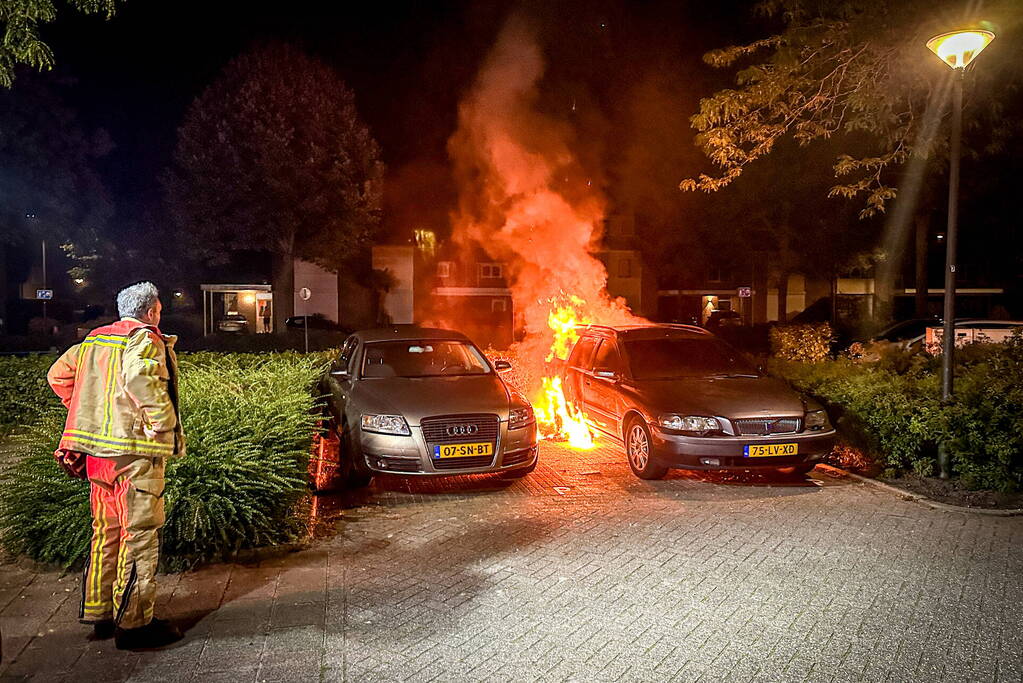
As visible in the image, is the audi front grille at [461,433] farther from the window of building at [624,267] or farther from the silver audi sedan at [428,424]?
the window of building at [624,267]

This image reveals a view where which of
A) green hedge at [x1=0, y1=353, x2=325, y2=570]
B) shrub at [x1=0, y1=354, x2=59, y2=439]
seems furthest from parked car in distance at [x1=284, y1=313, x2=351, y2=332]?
green hedge at [x1=0, y1=353, x2=325, y2=570]

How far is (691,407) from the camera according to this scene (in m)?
Answer: 8.04

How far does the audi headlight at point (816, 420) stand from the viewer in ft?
26.4

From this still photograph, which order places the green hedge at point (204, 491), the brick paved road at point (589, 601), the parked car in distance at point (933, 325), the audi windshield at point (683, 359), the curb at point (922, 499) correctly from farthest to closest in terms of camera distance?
the parked car in distance at point (933, 325), the audi windshield at point (683, 359), the curb at point (922, 499), the green hedge at point (204, 491), the brick paved road at point (589, 601)

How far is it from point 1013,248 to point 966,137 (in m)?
17.9

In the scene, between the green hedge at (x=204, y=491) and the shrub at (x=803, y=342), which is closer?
the green hedge at (x=204, y=491)

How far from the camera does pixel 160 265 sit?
35969 mm

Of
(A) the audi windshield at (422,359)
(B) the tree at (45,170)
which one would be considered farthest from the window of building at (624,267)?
(A) the audi windshield at (422,359)

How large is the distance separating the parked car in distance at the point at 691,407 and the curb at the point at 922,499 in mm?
593

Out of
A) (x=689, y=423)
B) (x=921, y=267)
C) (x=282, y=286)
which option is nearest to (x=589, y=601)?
(x=689, y=423)

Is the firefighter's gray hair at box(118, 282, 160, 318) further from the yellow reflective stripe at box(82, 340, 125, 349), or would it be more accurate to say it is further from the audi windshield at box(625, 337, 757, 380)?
the audi windshield at box(625, 337, 757, 380)

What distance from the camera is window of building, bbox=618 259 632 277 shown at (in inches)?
1590

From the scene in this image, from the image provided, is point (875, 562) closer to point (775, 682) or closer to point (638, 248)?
point (775, 682)

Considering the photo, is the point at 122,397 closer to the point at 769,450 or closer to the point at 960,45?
the point at 769,450
